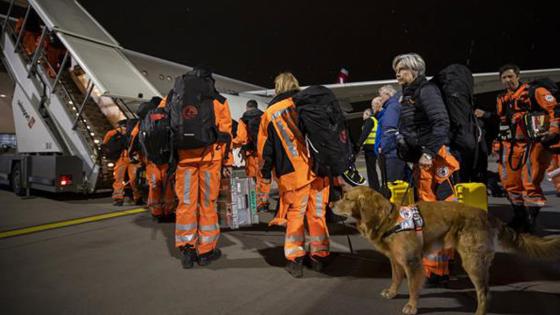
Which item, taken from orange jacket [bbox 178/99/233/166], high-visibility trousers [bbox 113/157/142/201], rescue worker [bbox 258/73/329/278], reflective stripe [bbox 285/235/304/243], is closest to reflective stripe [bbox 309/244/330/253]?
rescue worker [bbox 258/73/329/278]

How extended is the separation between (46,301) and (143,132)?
1618 mm

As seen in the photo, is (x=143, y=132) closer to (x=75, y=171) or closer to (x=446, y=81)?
(x=446, y=81)

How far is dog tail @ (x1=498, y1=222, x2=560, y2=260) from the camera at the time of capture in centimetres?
195

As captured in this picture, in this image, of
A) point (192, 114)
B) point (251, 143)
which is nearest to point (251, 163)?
point (251, 143)

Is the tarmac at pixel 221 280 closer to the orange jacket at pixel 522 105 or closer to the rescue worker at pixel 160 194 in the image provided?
the rescue worker at pixel 160 194

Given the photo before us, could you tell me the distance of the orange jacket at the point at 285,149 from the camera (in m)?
2.80

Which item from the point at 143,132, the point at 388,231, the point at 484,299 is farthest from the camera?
the point at 143,132

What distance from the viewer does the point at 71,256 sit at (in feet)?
10.9

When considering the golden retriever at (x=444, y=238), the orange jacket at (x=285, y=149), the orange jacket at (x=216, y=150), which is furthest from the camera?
the orange jacket at (x=216, y=150)

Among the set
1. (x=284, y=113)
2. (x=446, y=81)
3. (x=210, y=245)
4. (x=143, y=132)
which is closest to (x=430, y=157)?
(x=446, y=81)

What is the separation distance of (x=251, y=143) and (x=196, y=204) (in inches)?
102

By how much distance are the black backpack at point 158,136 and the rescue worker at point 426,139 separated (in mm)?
2079

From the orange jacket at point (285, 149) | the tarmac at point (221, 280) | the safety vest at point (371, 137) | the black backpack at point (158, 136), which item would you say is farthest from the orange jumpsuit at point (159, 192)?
the safety vest at point (371, 137)

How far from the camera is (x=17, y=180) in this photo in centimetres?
702
